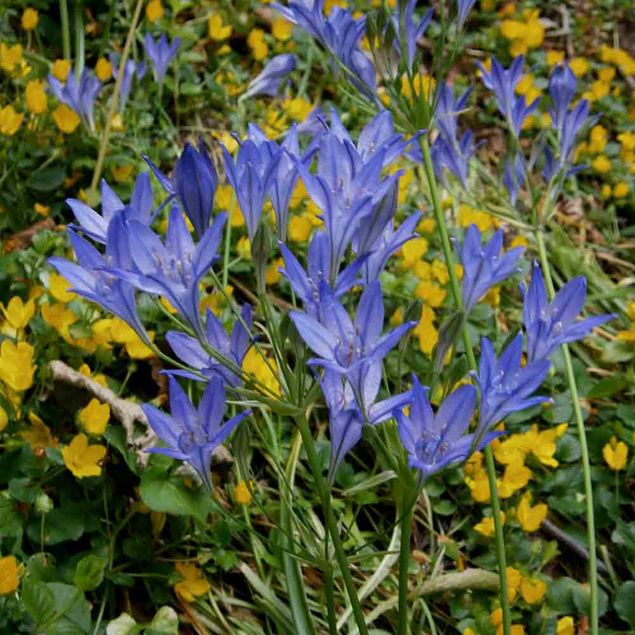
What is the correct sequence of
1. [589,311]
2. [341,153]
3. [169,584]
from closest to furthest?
[341,153], [169,584], [589,311]

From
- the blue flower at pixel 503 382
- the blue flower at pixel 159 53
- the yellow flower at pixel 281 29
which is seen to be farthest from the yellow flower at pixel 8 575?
the yellow flower at pixel 281 29

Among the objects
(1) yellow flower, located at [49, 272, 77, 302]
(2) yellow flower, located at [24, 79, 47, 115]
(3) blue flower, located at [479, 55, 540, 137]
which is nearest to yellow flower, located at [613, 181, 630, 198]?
(3) blue flower, located at [479, 55, 540, 137]

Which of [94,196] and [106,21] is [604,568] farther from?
[106,21]

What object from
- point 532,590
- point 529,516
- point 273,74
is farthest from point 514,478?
point 273,74

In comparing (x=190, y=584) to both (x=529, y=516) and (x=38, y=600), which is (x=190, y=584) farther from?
(x=529, y=516)

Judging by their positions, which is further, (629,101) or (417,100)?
(629,101)

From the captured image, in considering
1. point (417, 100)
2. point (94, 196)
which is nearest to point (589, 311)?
point (417, 100)
